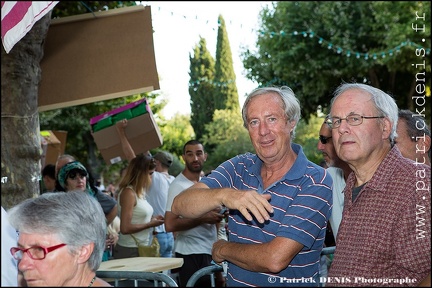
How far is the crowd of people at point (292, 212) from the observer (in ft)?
7.95

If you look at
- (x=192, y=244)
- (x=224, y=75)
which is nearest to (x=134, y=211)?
(x=192, y=244)

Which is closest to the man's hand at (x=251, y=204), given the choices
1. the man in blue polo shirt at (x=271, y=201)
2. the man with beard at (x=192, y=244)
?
the man in blue polo shirt at (x=271, y=201)

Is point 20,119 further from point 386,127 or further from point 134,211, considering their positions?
point 386,127

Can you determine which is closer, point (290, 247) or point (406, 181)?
point (406, 181)

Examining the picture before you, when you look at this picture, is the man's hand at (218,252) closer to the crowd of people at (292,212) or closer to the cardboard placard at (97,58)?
the crowd of people at (292,212)

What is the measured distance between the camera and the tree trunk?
4879 mm

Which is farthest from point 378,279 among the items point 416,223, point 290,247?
point 290,247

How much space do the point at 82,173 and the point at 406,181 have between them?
4401 mm

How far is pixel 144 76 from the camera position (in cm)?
572

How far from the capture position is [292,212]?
2.98 metres

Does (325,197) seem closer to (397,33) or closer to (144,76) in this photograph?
(144,76)

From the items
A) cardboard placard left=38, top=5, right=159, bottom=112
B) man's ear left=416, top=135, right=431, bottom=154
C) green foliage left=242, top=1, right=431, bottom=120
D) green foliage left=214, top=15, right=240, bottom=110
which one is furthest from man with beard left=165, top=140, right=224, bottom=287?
green foliage left=214, top=15, right=240, bottom=110

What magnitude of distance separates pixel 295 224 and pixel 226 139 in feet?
97.8

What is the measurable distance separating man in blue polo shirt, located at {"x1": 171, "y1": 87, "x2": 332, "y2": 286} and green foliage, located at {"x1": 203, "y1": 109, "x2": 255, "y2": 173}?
2338 cm
